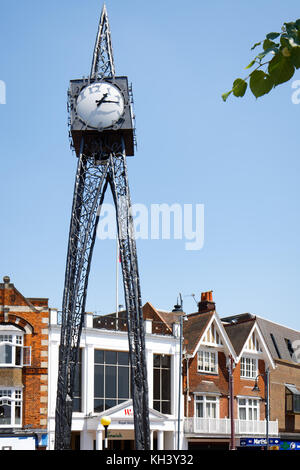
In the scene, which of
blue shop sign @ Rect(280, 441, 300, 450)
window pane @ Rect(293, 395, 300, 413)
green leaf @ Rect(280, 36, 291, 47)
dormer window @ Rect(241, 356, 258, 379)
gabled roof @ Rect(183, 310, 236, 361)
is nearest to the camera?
green leaf @ Rect(280, 36, 291, 47)

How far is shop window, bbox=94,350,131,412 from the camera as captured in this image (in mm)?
42906

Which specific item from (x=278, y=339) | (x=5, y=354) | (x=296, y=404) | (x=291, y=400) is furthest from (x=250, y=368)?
(x=5, y=354)

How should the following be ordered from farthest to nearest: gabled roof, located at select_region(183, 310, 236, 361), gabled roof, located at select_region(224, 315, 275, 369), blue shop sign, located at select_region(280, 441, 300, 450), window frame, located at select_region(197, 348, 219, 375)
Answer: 1. gabled roof, located at select_region(224, 315, 275, 369)
2. blue shop sign, located at select_region(280, 441, 300, 450)
3. window frame, located at select_region(197, 348, 219, 375)
4. gabled roof, located at select_region(183, 310, 236, 361)

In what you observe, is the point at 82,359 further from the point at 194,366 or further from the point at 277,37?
the point at 277,37

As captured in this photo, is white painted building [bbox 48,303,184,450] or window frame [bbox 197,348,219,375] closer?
white painted building [bbox 48,303,184,450]

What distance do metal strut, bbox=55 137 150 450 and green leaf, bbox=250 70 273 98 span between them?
32.3 metres

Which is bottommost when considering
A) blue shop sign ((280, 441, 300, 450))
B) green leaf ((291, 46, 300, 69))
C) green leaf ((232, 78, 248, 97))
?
blue shop sign ((280, 441, 300, 450))

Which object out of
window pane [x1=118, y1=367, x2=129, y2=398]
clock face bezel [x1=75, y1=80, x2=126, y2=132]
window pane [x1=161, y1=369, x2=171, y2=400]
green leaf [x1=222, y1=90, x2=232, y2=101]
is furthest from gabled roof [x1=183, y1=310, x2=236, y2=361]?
green leaf [x1=222, y1=90, x2=232, y2=101]

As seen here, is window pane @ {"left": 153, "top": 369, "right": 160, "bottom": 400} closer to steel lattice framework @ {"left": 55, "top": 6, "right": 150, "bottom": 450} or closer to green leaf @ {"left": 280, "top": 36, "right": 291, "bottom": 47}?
steel lattice framework @ {"left": 55, "top": 6, "right": 150, "bottom": 450}

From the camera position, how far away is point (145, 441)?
117 feet

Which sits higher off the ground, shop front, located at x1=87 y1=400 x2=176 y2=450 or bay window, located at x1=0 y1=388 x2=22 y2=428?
bay window, located at x1=0 y1=388 x2=22 y2=428

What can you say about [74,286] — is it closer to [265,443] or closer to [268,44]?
[265,443]
